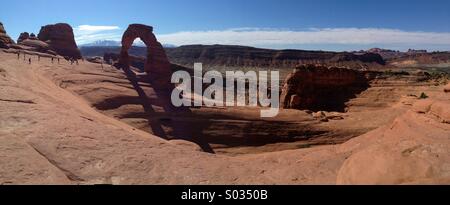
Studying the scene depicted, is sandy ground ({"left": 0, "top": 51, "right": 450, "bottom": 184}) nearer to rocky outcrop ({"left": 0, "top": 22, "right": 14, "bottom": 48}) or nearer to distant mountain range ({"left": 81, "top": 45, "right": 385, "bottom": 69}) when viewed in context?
rocky outcrop ({"left": 0, "top": 22, "right": 14, "bottom": 48})

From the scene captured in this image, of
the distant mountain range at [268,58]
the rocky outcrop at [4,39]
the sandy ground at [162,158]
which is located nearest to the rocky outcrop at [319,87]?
the sandy ground at [162,158]

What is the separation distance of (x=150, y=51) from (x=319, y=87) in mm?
19330

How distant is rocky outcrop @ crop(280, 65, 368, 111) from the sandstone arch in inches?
552

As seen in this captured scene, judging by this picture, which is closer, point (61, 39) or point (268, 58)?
point (61, 39)

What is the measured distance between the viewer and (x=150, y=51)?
45.0 metres

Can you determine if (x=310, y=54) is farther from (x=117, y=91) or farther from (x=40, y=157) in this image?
(x=40, y=157)

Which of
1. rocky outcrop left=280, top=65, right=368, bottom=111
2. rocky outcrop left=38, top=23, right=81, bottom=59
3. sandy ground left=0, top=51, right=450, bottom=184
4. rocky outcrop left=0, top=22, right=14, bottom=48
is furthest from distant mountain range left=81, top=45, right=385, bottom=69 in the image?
sandy ground left=0, top=51, right=450, bottom=184

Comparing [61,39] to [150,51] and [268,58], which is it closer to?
[150,51]

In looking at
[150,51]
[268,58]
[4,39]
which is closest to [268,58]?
[268,58]

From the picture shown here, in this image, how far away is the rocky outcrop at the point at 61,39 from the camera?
5925 cm

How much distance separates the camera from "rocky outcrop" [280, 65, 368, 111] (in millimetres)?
40219
